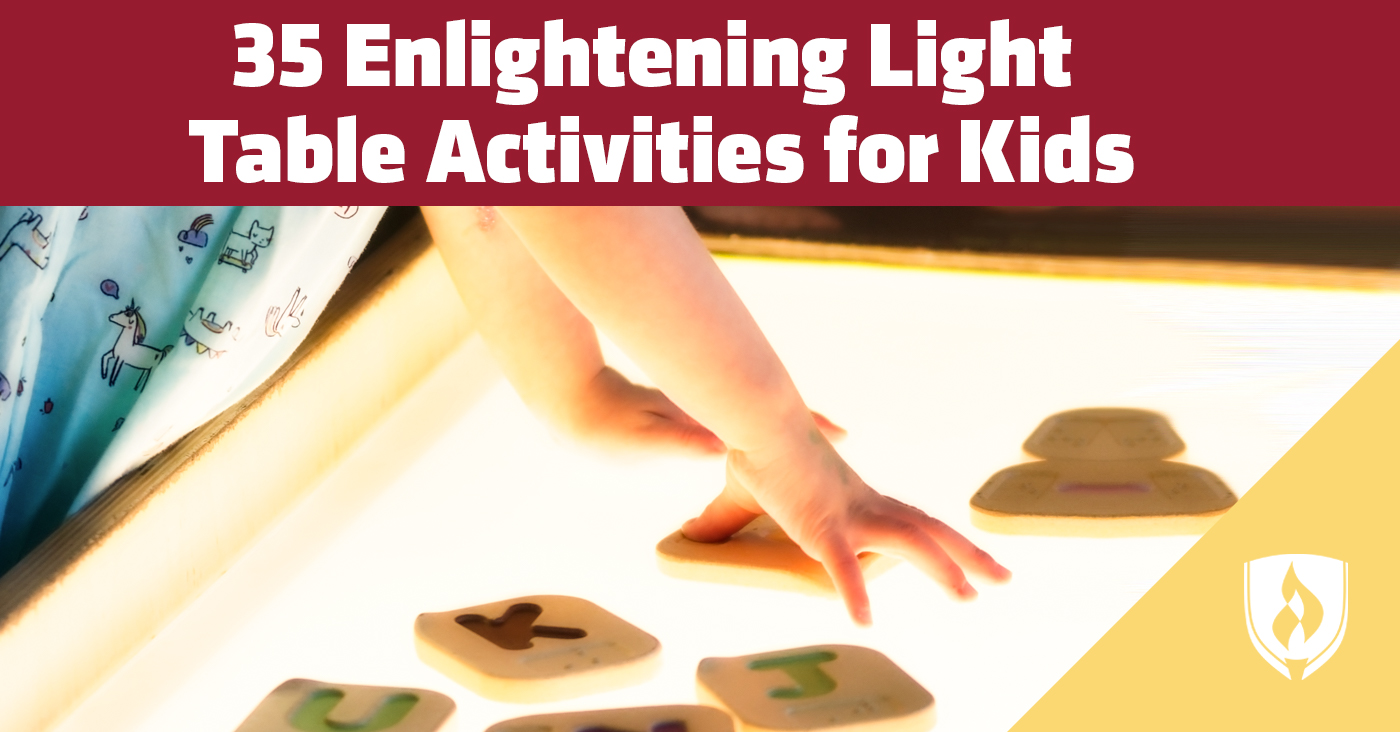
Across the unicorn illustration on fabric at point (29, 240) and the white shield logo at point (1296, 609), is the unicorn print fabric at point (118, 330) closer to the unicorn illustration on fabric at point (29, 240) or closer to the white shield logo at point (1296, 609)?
the unicorn illustration on fabric at point (29, 240)

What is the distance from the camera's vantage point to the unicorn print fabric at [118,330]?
78 cm

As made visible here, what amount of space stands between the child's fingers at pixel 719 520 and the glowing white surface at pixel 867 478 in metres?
0.03

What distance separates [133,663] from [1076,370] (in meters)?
0.69

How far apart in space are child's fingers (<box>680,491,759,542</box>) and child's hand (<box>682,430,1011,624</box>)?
0.07m

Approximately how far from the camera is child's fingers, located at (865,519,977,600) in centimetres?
78

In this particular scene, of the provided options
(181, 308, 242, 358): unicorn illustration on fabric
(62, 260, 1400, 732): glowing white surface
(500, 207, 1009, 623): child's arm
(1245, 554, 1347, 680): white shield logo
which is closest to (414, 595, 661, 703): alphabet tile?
(62, 260, 1400, 732): glowing white surface

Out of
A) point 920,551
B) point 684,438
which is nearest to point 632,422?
point 684,438

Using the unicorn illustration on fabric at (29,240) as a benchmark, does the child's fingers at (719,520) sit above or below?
below

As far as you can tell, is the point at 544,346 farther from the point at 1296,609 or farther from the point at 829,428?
the point at 1296,609

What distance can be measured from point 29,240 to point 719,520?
42cm

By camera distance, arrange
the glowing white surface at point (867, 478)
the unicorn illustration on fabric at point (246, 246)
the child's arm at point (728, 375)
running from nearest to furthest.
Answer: the child's arm at point (728, 375), the glowing white surface at point (867, 478), the unicorn illustration on fabric at point (246, 246)

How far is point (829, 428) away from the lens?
3.18ft

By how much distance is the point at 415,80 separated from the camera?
0.93 metres

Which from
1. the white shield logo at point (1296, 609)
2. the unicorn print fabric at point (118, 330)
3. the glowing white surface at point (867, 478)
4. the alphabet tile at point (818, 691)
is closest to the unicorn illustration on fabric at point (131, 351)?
the unicorn print fabric at point (118, 330)
